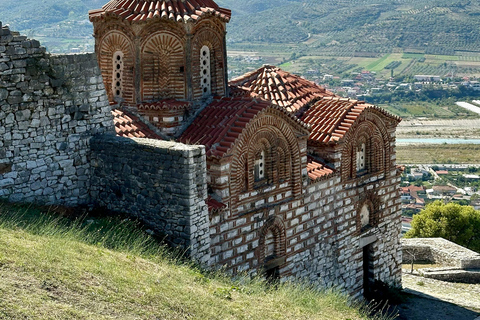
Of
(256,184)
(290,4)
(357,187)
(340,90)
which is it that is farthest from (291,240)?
(290,4)

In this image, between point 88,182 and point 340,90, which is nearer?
point 88,182

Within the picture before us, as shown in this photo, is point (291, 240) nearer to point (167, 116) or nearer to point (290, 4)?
point (167, 116)

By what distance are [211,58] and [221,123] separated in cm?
246

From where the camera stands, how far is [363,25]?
149 meters

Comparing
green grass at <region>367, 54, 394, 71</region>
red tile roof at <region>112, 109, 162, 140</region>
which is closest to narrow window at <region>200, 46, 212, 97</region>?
red tile roof at <region>112, 109, 162, 140</region>

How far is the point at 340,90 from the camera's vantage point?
101188 mm

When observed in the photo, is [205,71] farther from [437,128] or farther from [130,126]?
[437,128]

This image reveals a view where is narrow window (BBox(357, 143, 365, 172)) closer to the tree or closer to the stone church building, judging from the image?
the stone church building

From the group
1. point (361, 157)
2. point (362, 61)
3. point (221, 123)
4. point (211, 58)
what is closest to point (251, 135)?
point (221, 123)

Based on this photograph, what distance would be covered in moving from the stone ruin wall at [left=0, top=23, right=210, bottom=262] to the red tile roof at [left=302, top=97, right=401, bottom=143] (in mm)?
4695

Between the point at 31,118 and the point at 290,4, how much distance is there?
6260 inches

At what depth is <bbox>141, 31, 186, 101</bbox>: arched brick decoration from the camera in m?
14.7

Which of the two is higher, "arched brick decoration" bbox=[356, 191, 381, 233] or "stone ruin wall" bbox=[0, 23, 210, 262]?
"stone ruin wall" bbox=[0, 23, 210, 262]

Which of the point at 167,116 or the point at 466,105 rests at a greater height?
the point at 167,116
